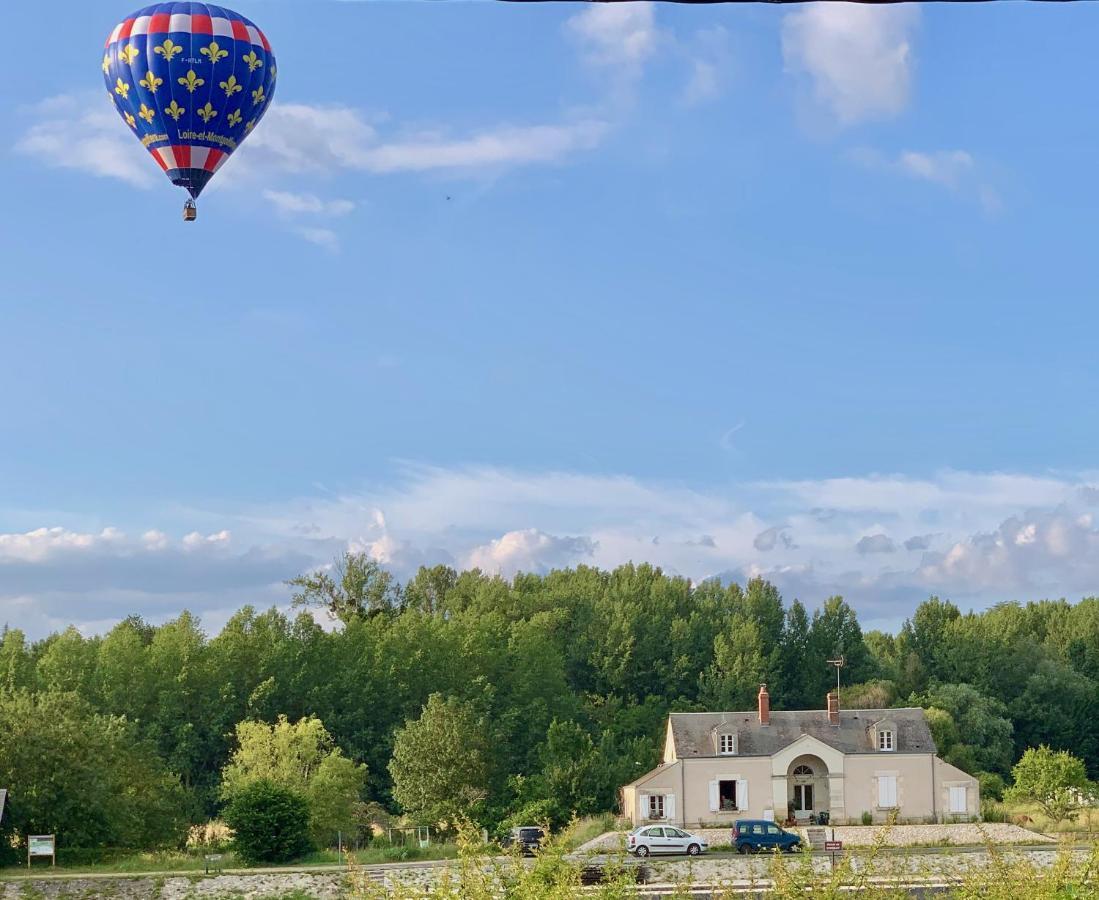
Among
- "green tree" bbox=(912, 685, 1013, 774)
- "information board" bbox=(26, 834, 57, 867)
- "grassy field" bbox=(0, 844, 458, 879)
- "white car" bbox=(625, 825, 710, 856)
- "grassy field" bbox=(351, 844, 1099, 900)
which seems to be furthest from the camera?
"green tree" bbox=(912, 685, 1013, 774)

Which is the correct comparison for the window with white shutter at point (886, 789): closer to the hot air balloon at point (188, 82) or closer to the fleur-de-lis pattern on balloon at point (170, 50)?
the hot air balloon at point (188, 82)

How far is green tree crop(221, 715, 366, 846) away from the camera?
57.8 meters

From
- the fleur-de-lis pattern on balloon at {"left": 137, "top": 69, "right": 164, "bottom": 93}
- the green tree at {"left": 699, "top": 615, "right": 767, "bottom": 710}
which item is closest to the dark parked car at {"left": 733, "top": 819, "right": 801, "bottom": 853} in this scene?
the fleur-de-lis pattern on balloon at {"left": 137, "top": 69, "right": 164, "bottom": 93}

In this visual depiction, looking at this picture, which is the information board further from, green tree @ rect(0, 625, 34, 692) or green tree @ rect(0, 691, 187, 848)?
green tree @ rect(0, 625, 34, 692)

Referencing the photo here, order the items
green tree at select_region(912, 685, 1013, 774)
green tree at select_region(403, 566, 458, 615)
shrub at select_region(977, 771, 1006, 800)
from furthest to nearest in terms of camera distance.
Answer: green tree at select_region(403, 566, 458, 615), green tree at select_region(912, 685, 1013, 774), shrub at select_region(977, 771, 1006, 800)

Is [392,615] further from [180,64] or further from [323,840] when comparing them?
[180,64]

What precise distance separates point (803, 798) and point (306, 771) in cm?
2031

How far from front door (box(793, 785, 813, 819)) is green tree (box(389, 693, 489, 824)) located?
12395 mm

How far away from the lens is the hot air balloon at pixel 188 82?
39.2 m

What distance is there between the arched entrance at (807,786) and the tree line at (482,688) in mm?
7222

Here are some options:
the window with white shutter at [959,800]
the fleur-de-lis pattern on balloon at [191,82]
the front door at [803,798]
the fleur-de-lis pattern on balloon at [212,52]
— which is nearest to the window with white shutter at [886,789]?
the window with white shutter at [959,800]

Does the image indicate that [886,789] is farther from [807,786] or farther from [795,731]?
[795,731]

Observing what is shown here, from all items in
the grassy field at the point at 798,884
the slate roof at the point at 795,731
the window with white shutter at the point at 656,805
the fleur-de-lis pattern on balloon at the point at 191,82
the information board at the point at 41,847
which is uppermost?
the fleur-de-lis pattern on balloon at the point at 191,82

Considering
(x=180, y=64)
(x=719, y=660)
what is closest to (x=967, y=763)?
(x=719, y=660)
